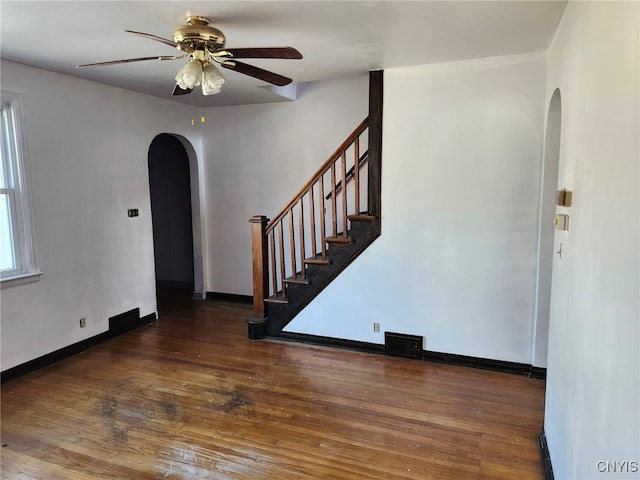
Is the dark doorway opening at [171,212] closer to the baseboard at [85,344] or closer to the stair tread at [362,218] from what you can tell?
the baseboard at [85,344]

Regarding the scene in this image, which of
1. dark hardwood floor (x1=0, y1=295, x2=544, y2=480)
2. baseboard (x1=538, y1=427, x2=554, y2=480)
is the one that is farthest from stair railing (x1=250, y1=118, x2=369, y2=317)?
baseboard (x1=538, y1=427, x2=554, y2=480)

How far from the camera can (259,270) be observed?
15.2ft

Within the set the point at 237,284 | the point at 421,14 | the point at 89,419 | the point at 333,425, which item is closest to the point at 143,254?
the point at 237,284

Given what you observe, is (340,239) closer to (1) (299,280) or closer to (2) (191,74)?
(1) (299,280)

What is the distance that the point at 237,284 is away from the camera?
610 centimetres

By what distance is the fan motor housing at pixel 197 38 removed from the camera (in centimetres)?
235

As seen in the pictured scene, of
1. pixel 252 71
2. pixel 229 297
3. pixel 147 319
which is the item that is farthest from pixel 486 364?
pixel 147 319

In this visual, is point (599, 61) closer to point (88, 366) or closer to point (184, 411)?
point (184, 411)

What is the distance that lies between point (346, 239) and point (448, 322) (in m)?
1.25

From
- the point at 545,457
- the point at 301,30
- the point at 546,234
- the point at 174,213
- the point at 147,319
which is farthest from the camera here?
the point at 174,213

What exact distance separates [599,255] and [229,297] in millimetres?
5227

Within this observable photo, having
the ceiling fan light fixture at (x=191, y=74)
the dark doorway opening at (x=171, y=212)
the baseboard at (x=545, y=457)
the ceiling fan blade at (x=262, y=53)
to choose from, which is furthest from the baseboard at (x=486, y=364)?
the dark doorway opening at (x=171, y=212)

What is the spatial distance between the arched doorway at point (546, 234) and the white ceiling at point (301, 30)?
69 centimetres

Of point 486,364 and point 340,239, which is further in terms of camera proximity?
point 340,239
